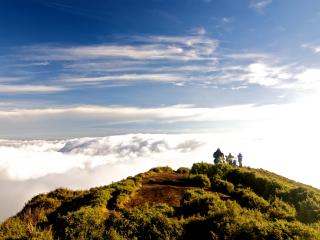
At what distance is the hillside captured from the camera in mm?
18078

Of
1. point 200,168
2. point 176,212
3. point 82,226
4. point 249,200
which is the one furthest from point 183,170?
point 82,226

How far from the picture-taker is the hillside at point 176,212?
18.1m

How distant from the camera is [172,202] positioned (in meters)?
27.2

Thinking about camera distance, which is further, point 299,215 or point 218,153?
point 218,153

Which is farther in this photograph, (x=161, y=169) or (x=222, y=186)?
(x=161, y=169)

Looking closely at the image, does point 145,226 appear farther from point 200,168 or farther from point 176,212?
point 200,168

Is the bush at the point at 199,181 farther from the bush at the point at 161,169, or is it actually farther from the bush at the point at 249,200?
the bush at the point at 161,169

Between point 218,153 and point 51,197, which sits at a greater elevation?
point 218,153

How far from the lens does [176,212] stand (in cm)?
2288

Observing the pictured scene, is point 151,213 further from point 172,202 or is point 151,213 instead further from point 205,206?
point 172,202

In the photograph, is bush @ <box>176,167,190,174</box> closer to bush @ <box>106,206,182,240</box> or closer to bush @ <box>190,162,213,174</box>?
bush @ <box>190,162,213,174</box>

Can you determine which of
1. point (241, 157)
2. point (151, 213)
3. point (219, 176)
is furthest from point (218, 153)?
Answer: point (151, 213)

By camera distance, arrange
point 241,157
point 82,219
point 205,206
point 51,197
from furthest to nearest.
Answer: point 241,157 → point 51,197 → point 205,206 → point 82,219

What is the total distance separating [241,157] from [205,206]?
152 feet
